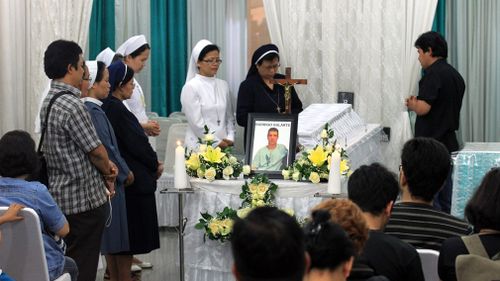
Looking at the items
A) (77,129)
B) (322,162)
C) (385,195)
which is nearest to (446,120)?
(322,162)

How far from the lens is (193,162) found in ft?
17.2

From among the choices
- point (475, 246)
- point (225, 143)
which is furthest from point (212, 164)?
point (475, 246)

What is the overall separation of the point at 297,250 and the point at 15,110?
559 cm

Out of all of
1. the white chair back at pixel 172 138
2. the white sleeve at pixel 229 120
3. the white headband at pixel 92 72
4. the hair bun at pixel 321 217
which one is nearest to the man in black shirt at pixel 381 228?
the hair bun at pixel 321 217

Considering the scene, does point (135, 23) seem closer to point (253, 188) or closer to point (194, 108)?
point (194, 108)

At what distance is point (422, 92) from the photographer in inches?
264

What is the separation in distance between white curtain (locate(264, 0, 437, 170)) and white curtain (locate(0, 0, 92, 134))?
1.61 metres

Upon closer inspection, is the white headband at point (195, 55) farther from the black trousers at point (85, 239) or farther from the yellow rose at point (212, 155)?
the black trousers at point (85, 239)

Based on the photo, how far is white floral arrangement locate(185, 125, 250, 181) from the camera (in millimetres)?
5188

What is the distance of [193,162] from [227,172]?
0.21m

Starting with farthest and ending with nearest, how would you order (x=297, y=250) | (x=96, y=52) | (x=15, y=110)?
(x=96, y=52)
(x=15, y=110)
(x=297, y=250)

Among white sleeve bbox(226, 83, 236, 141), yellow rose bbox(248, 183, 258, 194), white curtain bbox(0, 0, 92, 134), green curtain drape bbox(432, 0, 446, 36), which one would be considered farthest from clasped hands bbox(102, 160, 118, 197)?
green curtain drape bbox(432, 0, 446, 36)

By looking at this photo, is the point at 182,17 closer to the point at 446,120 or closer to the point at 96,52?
the point at 96,52

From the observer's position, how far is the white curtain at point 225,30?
9.04m
